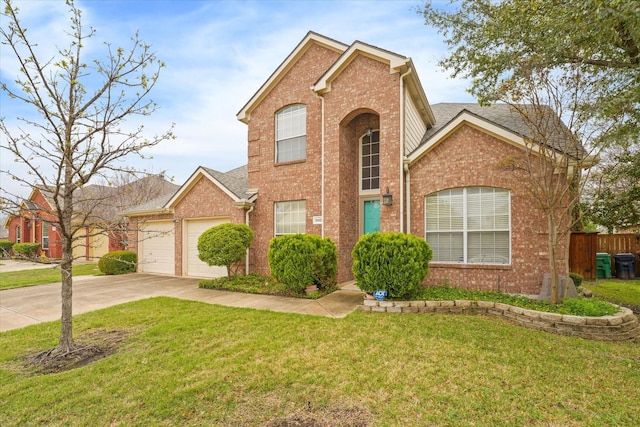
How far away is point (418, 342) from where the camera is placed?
486cm

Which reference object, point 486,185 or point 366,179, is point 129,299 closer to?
point 366,179

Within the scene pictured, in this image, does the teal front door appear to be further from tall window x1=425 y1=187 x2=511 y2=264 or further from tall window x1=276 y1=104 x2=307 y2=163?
tall window x1=276 y1=104 x2=307 y2=163

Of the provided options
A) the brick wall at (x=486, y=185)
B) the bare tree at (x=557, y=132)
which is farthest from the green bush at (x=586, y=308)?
the brick wall at (x=486, y=185)

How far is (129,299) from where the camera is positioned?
325 inches

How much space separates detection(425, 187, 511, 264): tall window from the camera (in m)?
7.52

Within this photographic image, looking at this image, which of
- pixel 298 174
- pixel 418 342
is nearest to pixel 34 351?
pixel 418 342

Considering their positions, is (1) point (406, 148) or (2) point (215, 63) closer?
(1) point (406, 148)

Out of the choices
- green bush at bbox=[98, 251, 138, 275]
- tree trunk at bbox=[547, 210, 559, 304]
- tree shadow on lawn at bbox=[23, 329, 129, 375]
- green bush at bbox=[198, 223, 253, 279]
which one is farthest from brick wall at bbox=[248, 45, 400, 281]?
green bush at bbox=[98, 251, 138, 275]

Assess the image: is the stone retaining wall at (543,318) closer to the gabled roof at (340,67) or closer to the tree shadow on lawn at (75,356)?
the tree shadow on lawn at (75,356)

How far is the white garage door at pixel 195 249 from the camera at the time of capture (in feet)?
38.6

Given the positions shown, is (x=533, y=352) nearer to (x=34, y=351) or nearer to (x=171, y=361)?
(x=171, y=361)

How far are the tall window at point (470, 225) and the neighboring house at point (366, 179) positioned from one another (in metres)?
0.03

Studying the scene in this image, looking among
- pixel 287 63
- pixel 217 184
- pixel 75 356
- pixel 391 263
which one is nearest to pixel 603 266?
pixel 391 263

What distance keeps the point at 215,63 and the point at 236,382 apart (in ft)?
36.9
